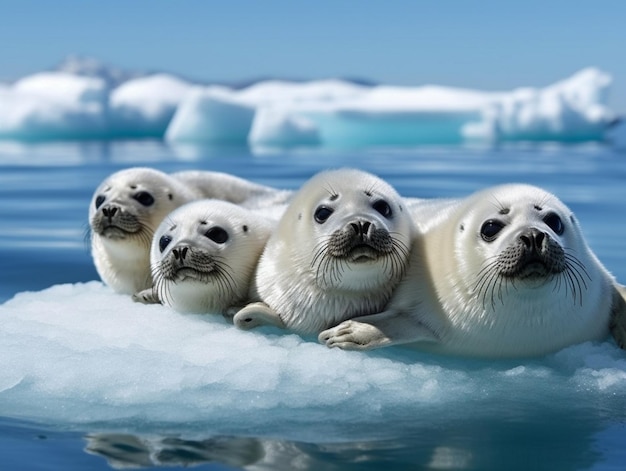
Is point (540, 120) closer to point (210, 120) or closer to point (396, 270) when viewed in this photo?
point (210, 120)

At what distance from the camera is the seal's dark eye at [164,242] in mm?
4641

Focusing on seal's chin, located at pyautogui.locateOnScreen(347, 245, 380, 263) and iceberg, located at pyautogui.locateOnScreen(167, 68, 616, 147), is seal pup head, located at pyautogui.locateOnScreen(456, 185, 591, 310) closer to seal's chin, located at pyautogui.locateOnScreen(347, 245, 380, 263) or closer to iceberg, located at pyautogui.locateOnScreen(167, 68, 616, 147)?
seal's chin, located at pyautogui.locateOnScreen(347, 245, 380, 263)

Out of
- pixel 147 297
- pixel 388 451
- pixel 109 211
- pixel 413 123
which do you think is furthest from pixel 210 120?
pixel 388 451

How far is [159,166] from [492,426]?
1576 centimetres

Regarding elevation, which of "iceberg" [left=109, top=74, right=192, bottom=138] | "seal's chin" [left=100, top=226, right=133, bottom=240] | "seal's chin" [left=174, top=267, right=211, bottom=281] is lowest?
"seal's chin" [left=174, top=267, right=211, bottom=281]

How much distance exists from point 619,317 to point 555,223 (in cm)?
61

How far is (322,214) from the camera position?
4258 mm

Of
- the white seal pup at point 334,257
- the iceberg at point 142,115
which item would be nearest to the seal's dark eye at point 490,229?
the white seal pup at point 334,257

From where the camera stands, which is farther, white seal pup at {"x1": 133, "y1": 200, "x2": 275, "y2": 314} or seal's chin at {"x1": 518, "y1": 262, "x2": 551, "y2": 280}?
white seal pup at {"x1": 133, "y1": 200, "x2": 275, "y2": 314}

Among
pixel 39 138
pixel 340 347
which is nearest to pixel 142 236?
pixel 340 347

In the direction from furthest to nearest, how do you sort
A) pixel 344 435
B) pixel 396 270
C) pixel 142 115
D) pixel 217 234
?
pixel 142 115 < pixel 217 234 < pixel 396 270 < pixel 344 435

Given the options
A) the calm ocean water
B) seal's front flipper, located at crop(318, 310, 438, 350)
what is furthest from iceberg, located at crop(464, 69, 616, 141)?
seal's front flipper, located at crop(318, 310, 438, 350)

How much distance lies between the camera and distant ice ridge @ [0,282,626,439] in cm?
347

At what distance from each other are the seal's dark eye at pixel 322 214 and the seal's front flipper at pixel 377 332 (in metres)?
0.43
